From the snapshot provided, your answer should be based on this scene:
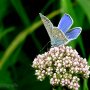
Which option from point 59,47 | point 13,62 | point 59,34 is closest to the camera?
point 59,34

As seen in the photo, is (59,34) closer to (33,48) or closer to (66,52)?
(66,52)

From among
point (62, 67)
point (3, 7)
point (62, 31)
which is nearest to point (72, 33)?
point (62, 31)

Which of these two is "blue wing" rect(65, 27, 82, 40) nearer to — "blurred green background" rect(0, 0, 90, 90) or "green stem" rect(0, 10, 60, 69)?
"blurred green background" rect(0, 0, 90, 90)

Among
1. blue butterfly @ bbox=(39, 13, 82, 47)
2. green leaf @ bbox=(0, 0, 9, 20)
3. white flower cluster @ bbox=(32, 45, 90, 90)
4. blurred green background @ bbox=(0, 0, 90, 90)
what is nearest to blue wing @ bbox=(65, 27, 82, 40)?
blue butterfly @ bbox=(39, 13, 82, 47)

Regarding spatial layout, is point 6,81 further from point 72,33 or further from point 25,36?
point 72,33

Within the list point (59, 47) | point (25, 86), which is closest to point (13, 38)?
point (25, 86)
